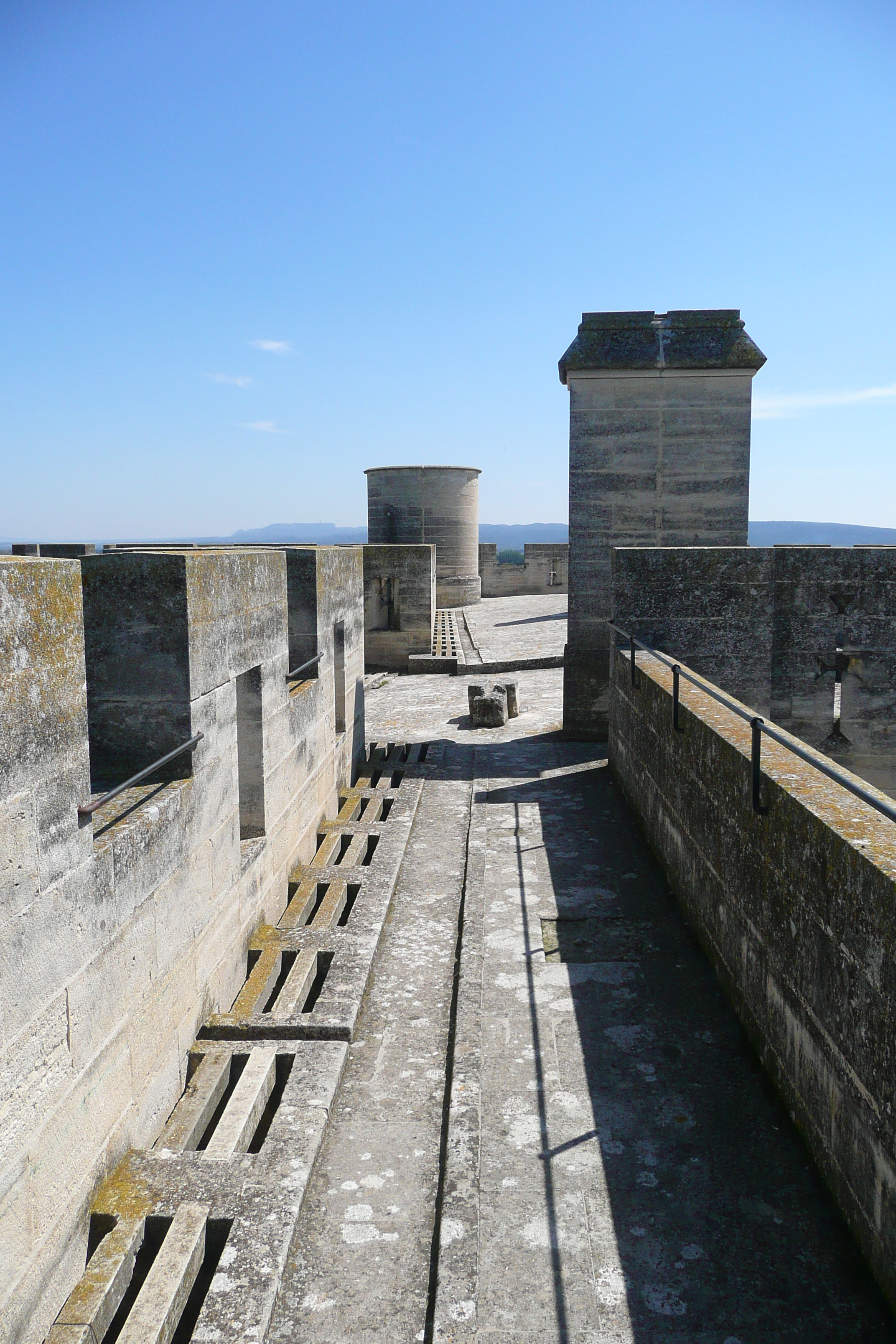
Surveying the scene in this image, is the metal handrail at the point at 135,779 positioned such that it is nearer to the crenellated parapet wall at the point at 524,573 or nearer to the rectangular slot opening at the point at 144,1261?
the rectangular slot opening at the point at 144,1261

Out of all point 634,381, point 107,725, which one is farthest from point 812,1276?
point 634,381

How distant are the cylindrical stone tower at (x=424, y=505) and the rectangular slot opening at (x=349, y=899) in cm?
1576

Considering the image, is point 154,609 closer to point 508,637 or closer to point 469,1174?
point 469,1174

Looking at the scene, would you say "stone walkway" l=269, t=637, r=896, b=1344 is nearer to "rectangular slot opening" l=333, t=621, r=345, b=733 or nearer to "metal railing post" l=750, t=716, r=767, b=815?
"metal railing post" l=750, t=716, r=767, b=815

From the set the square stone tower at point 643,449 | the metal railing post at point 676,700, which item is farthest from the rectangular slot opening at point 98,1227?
the square stone tower at point 643,449

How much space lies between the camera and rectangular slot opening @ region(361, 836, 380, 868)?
269 inches

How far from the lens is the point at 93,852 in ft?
11.0

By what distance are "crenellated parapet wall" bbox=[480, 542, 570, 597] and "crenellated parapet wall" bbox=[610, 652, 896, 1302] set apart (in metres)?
23.0

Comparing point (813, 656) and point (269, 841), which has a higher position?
point (813, 656)

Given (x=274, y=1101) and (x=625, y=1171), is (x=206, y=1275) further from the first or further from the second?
(x=625, y=1171)

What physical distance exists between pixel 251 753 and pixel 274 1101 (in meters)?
2.13

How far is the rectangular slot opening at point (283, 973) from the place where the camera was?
5.00 m

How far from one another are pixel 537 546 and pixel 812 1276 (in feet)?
86.4

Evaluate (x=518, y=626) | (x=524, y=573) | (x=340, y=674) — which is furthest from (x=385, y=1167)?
(x=524, y=573)
